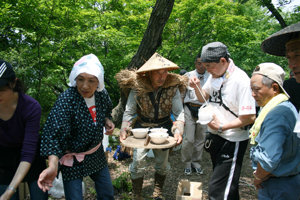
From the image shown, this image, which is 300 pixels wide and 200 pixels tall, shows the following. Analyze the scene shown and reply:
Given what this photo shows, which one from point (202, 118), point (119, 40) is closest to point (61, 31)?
point (119, 40)

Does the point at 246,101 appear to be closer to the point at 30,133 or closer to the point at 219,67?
the point at 219,67

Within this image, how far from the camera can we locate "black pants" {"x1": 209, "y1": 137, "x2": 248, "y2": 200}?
2252 mm

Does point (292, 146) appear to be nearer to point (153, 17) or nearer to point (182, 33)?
point (153, 17)

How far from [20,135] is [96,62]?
954mm

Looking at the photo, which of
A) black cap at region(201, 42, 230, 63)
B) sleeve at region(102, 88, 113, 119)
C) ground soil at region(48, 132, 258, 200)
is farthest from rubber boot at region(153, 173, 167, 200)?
black cap at region(201, 42, 230, 63)

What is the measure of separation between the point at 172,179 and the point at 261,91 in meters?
2.84

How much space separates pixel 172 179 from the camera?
4.11 m

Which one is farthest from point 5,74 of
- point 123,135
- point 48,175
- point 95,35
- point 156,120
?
point 95,35

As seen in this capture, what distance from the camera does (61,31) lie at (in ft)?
18.2

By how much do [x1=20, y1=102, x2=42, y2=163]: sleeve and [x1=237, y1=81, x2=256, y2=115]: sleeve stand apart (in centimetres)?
195

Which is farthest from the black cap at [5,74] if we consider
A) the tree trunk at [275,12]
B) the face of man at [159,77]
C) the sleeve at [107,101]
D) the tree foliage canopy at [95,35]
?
the tree trunk at [275,12]

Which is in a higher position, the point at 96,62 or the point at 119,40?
the point at 119,40

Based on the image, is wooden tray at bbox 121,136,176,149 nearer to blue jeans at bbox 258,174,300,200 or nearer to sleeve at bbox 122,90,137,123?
sleeve at bbox 122,90,137,123

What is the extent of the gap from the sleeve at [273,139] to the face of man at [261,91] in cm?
20
